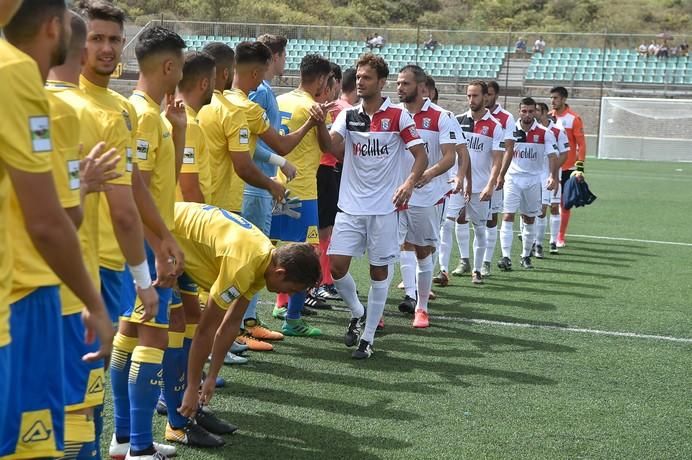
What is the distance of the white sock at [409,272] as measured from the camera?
9423mm

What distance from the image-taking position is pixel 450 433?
17.7 ft

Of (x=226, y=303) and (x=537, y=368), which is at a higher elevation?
(x=226, y=303)

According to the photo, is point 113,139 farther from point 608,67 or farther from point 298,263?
point 608,67

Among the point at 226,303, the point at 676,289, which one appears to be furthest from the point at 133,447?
the point at 676,289

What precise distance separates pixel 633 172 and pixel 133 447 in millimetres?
29230

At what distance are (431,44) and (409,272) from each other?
33.8 meters

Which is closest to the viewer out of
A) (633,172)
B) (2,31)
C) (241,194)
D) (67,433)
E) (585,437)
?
(2,31)

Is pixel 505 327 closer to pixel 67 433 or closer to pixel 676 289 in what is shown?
pixel 676 289

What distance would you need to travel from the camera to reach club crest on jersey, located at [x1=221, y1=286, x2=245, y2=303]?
476cm

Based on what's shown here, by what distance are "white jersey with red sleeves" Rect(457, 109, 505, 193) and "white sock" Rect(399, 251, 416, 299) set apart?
99.4 inches

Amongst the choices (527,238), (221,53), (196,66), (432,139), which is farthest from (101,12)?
(527,238)

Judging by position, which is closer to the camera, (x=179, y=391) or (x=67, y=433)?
(x=67, y=433)

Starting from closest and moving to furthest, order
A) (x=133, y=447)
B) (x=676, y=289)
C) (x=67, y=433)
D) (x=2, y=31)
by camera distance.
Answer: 1. (x=2, y=31)
2. (x=67, y=433)
3. (x=133, y=447)
4. (x=676, y=289)

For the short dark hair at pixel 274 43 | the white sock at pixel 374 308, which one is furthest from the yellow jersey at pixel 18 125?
the short dark hair at pixel 274 43
